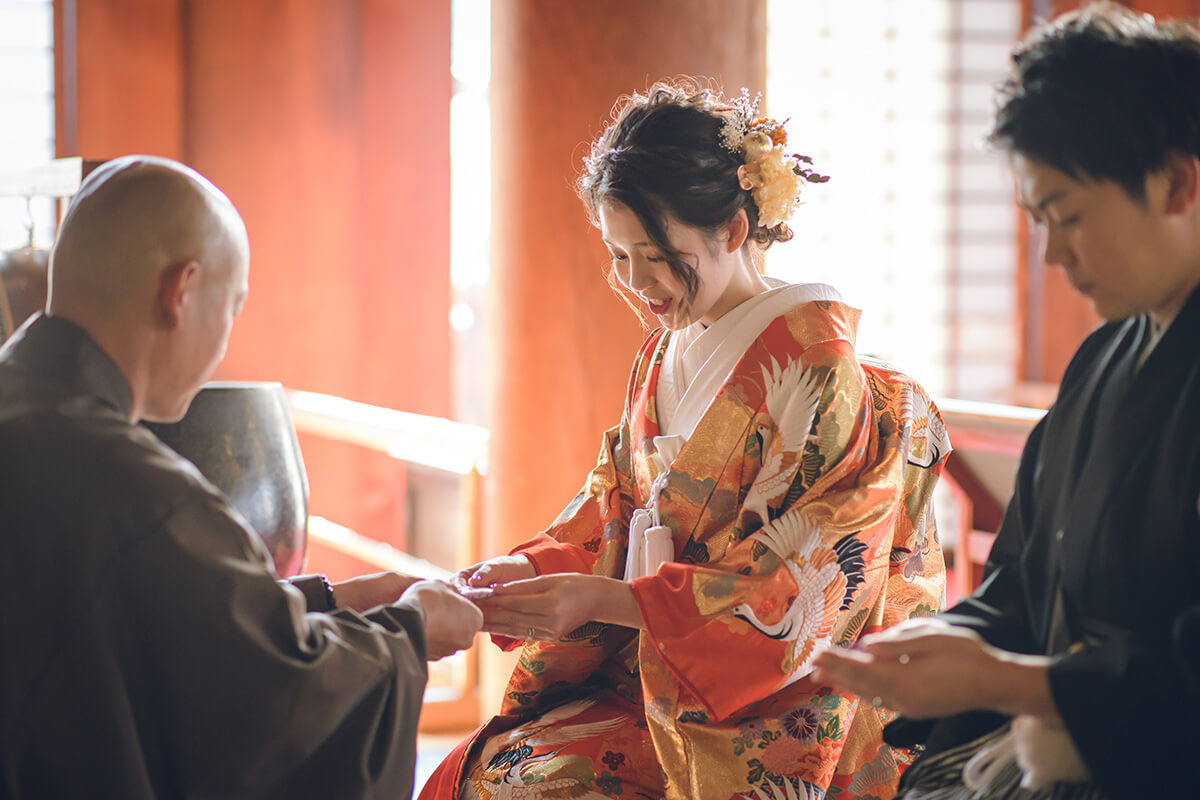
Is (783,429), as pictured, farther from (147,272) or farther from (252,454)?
(252,454)

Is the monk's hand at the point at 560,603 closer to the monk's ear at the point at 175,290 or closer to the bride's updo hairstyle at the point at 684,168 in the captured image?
the bride's updo hairstyle at the point at 684,168

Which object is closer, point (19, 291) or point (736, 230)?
point (736, 230)

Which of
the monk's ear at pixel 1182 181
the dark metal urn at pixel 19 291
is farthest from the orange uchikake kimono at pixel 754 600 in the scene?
the dark metal urn at pixel 19 291

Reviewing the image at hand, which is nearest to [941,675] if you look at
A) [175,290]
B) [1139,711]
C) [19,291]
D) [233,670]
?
[1139,711]

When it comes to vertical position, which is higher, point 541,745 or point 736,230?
point 736,230

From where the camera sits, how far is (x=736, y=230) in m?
1.94

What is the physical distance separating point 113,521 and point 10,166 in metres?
4.70

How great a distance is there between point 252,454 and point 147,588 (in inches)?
41.7

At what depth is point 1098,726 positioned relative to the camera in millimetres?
1112

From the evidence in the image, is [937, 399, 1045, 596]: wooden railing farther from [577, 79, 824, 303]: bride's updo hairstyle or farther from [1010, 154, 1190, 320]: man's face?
[1010, 154, 1190, 320]: man's face

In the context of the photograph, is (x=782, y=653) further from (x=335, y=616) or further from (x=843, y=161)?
(x=843, y=161)

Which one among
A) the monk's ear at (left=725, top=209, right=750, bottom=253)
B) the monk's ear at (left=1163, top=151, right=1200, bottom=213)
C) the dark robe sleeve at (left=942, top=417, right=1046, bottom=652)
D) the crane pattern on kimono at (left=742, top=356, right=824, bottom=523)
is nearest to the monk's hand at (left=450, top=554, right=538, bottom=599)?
the crane pattern on kimono at (left=742, top=356, right=824, bottom=523)

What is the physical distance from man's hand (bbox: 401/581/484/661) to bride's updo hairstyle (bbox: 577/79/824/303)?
0.67 meters

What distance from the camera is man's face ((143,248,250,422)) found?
139 cm
